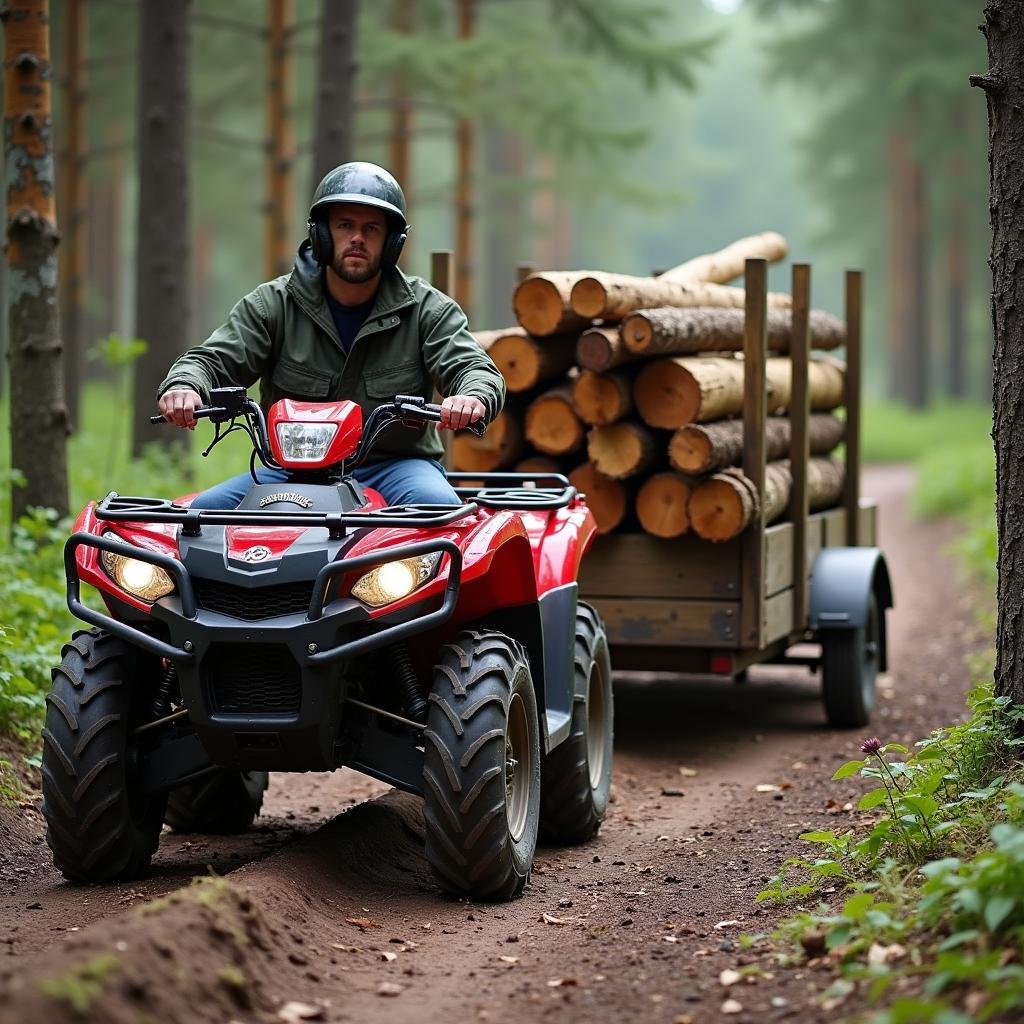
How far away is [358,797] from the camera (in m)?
7.81

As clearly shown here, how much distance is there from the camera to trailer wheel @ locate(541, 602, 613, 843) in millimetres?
6641

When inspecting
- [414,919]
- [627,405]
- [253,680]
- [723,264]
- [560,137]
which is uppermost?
[560,137]

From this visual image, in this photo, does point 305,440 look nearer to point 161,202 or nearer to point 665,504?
point 665,504

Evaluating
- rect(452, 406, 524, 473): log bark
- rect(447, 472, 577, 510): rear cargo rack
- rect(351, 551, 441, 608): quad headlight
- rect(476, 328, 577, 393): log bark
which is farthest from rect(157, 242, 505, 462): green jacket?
rect(452, 406, 524, 473): log bark

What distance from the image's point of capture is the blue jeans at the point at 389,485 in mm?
5852

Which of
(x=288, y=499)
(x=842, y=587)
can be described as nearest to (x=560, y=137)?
(x=842, y=587)

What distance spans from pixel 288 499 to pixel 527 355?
3265 millimetres

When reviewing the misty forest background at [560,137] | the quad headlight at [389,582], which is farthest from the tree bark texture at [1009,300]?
the misty forest background at [560,137]

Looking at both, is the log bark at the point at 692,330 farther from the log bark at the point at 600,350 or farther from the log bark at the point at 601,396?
the log bark at the point at 601,396

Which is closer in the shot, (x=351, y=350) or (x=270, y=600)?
(x=270, y=600)

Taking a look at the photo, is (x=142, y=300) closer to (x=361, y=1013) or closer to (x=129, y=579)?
(x=129, y=579)

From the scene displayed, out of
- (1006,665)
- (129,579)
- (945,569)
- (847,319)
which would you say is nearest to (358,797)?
(129,579)

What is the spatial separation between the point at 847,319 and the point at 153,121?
260 inches

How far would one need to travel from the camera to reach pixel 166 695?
566cm
